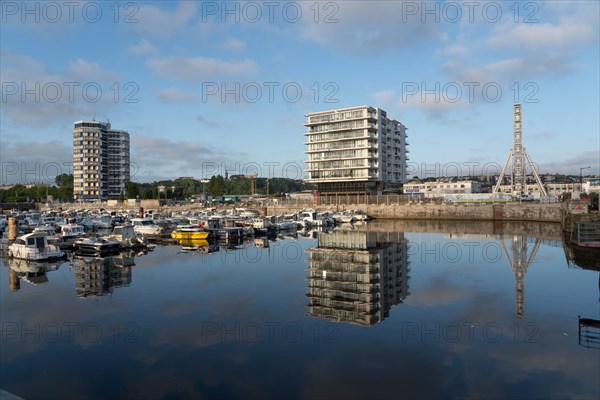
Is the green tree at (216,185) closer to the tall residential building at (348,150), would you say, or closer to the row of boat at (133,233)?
the tall residential building at (348,150)

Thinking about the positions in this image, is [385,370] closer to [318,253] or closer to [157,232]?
[318,253]

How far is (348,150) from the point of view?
126 metres

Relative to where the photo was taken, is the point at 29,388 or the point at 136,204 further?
the point at 136,204

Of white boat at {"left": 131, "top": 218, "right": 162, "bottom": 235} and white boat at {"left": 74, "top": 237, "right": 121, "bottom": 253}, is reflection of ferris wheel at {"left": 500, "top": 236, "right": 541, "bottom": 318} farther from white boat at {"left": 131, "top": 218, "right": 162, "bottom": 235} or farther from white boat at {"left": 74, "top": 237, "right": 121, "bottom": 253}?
white boat at {"left": 131, "top": 218, "right": 162, "bottom": 235}

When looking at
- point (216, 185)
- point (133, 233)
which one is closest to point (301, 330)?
point (133, 233)

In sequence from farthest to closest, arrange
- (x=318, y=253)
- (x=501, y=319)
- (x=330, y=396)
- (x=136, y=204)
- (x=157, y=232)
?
(x=136, y=204) < (x=157, y=232) < (x=318, y=253) < (x=501, y=319) < (x=330, y=396)

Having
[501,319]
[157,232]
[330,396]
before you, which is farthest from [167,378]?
[157,232]

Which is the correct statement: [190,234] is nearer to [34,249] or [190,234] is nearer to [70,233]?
[70,233]

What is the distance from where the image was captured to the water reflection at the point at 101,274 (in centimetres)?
2750

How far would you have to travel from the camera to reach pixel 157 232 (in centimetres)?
5834

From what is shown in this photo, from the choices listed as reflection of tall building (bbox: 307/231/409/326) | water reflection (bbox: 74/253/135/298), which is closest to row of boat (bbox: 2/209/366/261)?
water reflection (bbox: 74/253/135/298)

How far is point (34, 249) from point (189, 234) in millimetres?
18770

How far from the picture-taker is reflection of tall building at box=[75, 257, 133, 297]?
27.5 meters

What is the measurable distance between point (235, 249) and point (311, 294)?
24.3 m
